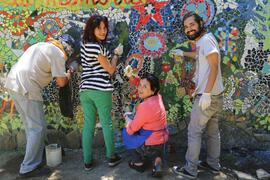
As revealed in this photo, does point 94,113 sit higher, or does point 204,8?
point 204,8

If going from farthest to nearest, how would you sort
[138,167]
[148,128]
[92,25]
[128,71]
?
[128,71] < [138,167] < [148,128] < [92,25]

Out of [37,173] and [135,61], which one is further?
[135,61]

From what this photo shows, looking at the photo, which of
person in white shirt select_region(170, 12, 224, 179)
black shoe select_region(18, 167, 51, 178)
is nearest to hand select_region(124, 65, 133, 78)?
person in white shirt select_region(170, 12, 224, 179)

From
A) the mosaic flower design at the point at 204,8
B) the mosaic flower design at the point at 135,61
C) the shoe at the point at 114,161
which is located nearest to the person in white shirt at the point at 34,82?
the shoe at the point at 114,161

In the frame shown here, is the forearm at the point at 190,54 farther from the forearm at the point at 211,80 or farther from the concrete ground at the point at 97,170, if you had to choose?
the concrete ground at the point at 97,170

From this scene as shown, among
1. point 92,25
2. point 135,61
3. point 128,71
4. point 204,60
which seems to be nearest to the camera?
point 204,60

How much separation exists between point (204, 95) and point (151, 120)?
0.70 meters

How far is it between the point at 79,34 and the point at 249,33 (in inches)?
A: 89.1

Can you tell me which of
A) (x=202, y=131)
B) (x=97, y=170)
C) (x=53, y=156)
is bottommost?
(x=97, y=170)

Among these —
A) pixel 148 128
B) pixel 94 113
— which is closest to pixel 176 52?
pixel 148 128

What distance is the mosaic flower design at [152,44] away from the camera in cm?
492

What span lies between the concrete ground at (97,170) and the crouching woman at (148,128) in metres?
0.15

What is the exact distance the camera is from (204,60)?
4031 millimetres

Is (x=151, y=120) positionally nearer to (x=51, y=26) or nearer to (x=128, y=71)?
(x=128, y=71)
